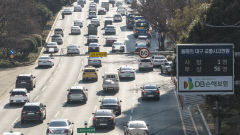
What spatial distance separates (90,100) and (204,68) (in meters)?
27.7

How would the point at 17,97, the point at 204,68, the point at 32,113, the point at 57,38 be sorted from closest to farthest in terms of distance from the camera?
1. the point at 204,68
2. the point at 32,113
3. the point at 17,97
4. the point at 57,38

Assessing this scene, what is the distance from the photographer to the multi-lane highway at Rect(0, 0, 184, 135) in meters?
48.0

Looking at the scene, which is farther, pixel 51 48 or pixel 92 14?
pixel 92 14

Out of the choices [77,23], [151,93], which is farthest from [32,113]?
[77,23]

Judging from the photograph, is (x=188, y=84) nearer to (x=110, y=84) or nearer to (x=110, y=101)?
(x=110, y=101)

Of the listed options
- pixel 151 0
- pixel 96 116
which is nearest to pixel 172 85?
pixel 96 116

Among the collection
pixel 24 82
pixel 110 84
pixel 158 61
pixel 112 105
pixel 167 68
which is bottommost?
pixel 158 61

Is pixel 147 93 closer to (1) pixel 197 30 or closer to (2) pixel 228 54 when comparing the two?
(1) pixel 197 30

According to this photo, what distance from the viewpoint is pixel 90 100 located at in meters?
60.0

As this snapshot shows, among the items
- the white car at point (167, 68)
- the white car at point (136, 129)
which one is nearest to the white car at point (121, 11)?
the white car at point (167, 68)

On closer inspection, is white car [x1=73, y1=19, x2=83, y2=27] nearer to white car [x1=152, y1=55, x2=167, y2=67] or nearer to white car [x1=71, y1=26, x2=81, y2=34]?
white car [x1=71, y1=26, x2=81, y2=34]

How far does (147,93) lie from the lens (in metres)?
58.7

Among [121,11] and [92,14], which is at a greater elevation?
[92,14]

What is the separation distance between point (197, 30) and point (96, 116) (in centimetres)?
982
